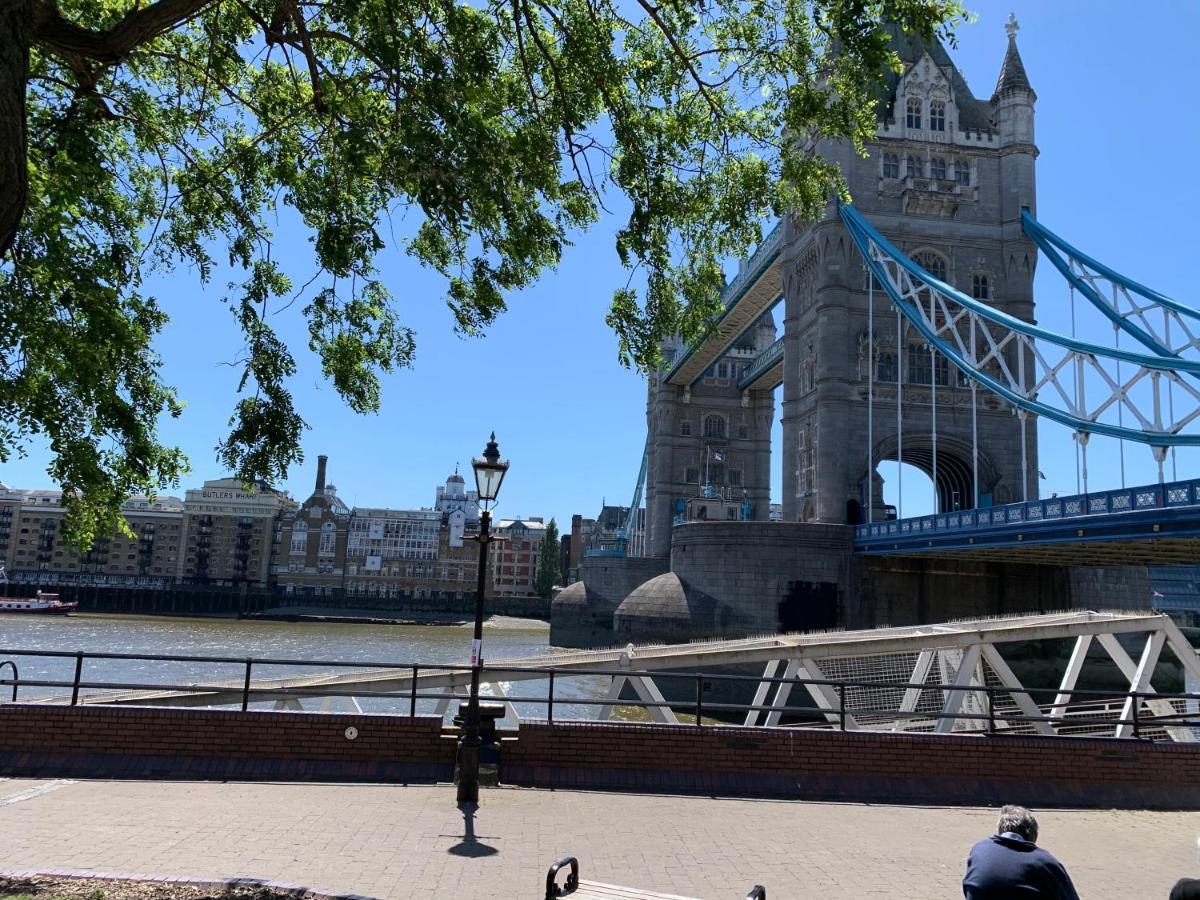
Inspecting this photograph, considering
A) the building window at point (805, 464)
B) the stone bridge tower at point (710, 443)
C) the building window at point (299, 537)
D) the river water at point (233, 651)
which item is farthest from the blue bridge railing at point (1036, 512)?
the building window at point (299, 537)

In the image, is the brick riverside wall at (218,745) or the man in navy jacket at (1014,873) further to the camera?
the brick riverside wall at (218,745)

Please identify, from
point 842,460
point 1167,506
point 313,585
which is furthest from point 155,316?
point 313,585

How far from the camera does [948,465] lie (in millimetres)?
45812

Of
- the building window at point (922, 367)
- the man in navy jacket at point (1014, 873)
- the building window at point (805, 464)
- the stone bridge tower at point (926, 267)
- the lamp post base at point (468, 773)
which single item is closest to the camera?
the man in navy jacket at point (1014, 873)

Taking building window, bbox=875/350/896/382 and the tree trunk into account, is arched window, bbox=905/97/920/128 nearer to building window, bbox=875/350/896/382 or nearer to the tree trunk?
building window, bbox=875/350/896/382

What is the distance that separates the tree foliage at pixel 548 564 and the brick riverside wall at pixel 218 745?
112696 millimetres

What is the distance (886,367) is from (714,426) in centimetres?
3202

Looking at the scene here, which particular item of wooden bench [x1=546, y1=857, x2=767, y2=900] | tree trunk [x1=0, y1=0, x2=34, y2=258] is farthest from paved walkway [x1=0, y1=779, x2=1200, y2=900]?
tree trunk [x1=0, y1=0, x2=34, y2=258]

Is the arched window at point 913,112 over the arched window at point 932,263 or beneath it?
over

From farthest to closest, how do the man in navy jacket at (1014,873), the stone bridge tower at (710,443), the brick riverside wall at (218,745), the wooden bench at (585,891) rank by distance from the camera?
the stone bridge tower at (710,443)
the brick riverside wall at (218,745)
the wooden bench at (585,891)
the man in navy jacket at (1014,873)

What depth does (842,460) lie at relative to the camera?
137 feet

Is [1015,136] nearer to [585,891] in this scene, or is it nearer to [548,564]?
[585,891]

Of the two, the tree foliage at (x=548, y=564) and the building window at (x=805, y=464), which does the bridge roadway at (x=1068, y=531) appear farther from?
the tree foliage at (x=548, y=564)

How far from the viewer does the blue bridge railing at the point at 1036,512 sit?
81.7 feet
